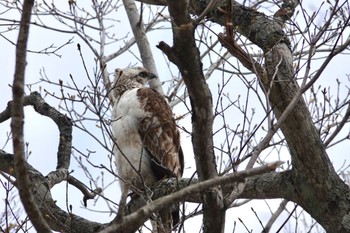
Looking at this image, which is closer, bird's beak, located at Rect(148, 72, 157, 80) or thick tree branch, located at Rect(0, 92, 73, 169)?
thick tree branch, located at Rect(0, 92, 73, 169)

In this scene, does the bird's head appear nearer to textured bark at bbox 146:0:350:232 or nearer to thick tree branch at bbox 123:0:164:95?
thick tree branch at bbox 123:0:164:95

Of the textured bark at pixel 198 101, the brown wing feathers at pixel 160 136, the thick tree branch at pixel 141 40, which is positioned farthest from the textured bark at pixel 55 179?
the thick tree branch at pixel 141 40

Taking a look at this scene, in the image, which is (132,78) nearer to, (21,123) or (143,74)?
(143,74)

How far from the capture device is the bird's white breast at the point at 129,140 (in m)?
6.34

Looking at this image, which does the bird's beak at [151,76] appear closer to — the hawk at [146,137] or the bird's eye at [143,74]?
the bird's eye at [143,74]

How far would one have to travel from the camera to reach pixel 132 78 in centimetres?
749

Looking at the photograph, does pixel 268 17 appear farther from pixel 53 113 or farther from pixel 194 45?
pixel 194 45

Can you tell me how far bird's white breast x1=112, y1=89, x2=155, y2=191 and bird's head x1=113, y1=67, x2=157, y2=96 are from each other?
0.62 m

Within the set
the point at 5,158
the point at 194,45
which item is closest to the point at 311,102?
the point at 5,158

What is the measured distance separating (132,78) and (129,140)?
4.21 ft

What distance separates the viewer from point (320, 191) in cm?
432

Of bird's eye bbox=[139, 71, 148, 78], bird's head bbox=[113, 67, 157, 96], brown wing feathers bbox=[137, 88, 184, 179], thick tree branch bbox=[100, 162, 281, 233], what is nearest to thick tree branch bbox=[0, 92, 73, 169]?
brown wing feathers bbox=[137, 88, 184, 179]

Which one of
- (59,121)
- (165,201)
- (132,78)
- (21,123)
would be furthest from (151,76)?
(21,123)

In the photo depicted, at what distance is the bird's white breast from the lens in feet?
20.8
